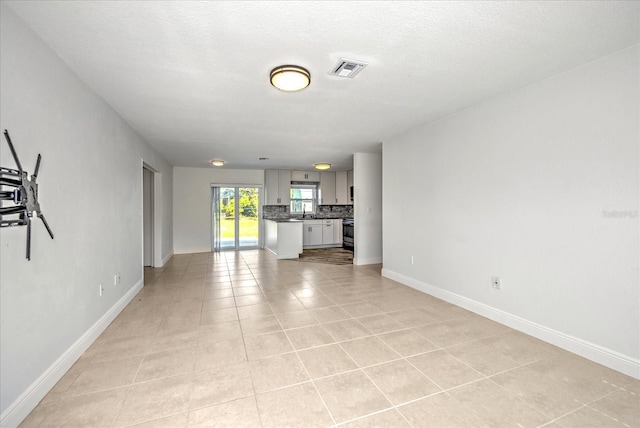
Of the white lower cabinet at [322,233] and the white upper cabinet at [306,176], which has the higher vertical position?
the white upper cabinet at [306,176]

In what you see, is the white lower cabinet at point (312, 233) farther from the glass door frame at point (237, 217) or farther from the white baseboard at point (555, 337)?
the white baseboard at point (555, 337)

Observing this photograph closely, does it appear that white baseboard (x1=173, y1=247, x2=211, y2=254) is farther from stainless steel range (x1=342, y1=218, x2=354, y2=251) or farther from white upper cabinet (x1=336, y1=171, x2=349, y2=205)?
white upper cabinet (x1=336, y1=171, x2=349, y2=205)

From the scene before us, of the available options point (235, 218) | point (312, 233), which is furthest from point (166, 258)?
point (312, 233)

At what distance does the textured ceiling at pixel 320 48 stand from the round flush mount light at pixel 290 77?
0.20 feet

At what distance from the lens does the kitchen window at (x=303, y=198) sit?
8.78 meters

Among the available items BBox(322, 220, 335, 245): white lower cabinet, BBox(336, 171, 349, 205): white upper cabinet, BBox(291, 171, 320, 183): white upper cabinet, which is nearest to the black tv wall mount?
BBox(291, 171, 320, 183): white upper cabinet

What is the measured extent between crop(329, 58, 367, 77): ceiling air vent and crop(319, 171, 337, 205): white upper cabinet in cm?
629

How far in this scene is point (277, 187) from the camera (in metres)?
8.15

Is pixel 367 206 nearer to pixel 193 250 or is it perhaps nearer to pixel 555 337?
pixel 555 337

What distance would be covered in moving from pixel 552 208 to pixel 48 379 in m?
3.98

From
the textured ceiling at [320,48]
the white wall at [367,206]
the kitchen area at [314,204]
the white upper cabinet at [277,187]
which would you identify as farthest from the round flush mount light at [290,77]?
the white upper cabinet at [277,187]

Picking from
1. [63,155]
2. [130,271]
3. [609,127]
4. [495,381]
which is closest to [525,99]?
[609,127]

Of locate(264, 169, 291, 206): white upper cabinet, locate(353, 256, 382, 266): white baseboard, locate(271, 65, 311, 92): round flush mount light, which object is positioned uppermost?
locate(271, 65, 311, 92): round flush mount light

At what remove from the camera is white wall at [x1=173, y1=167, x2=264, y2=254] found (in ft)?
24.5
